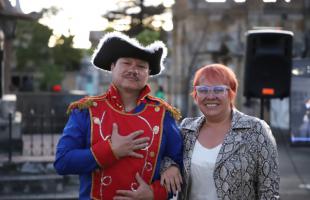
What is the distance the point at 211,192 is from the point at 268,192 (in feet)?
0.97

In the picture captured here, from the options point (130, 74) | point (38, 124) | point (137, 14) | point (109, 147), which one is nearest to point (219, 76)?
point (130, 74)

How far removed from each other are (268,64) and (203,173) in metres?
5.31

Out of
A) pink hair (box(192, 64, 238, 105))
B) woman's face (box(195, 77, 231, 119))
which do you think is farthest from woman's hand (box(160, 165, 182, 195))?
pink hair (box(192, 64, 238, 105))

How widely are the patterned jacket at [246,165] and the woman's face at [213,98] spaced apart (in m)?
0.12

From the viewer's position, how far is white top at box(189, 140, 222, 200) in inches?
122

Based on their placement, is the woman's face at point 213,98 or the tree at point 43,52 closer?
the woman's face at point 213,98

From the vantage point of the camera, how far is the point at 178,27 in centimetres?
2738

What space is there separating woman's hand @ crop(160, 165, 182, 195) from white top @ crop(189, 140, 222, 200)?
4.5 inches

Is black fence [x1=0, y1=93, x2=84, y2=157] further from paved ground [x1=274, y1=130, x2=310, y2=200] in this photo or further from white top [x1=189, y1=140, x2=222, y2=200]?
white top [x1=189, y1=140, x2=222, y2=200]

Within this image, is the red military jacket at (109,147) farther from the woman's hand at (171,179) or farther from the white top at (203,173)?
the white top at (203,173)

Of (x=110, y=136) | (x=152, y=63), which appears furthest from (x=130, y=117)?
(x=152, y=63)

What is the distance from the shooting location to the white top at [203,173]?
3.09 metres

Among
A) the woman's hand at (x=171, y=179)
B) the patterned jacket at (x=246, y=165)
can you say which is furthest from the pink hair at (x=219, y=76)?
the woman's hand at (x=171, y=179)

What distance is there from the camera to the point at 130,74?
3021 mm
